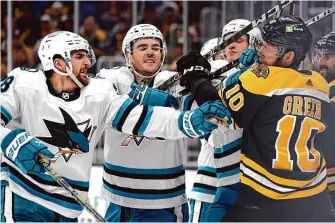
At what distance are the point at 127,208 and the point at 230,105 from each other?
2.62 feet

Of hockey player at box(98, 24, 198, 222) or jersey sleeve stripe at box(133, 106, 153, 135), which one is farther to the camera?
hockey player at box(98, 24, 198, 222)

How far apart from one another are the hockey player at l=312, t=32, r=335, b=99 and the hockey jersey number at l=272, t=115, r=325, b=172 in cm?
43

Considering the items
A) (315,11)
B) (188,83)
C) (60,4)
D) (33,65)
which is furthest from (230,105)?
(60,4)

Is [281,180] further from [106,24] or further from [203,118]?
[106,24]

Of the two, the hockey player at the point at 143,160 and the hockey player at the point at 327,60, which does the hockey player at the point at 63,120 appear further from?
the hockey player at the point at 327,60

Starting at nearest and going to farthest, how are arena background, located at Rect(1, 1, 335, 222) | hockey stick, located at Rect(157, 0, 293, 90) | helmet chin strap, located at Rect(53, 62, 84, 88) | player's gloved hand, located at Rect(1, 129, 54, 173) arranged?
1. player's gloved hand, located at Rect(1, 129, 54, 173)
2. hockey stick, located at Rect(157, 0, 293, 90)
3. helmet chin strap, located at Rect(53, 62, 84, 88)
4. arena background, located at Rect(1, 1, 335, 222)

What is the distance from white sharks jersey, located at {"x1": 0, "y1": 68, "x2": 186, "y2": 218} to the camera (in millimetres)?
2762

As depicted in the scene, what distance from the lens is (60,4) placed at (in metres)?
6.34

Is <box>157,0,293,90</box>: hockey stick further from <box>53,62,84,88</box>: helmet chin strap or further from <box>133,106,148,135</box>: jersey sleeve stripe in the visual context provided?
<box>53,62,84,88</box>: helmet chin strap

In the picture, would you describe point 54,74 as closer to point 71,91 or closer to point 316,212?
point 71,91

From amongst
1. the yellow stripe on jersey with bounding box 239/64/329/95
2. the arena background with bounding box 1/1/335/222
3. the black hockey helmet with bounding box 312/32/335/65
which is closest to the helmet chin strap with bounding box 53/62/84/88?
the yellow stripe on jersey with bounding box 239/64/329/95

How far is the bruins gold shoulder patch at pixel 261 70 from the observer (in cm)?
250

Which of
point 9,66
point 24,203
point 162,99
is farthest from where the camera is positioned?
point 9,66

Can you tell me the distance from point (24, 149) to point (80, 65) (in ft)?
1.41
